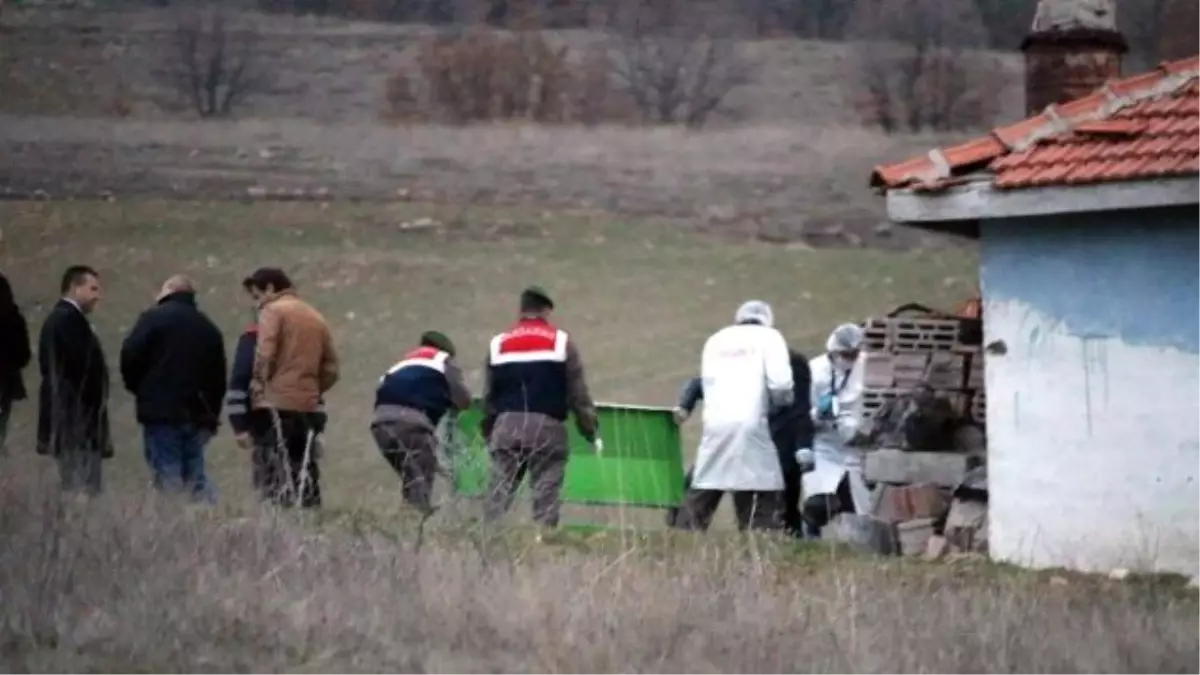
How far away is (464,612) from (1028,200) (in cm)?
416

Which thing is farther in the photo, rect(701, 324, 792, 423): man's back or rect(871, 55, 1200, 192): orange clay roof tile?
rect(701, 324, 792, 423): man's back

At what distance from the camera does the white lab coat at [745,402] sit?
36.7 ft

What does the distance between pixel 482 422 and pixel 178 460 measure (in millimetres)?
1736

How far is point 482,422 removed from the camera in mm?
11320

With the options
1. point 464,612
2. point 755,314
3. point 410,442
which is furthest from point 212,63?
point 464,612

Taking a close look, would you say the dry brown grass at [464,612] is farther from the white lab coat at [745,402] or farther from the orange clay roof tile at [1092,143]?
the white lab coat at [745,402]

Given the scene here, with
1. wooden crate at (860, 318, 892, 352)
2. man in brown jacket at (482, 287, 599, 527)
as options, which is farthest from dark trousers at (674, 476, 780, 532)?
wooden crate at (860, 318, 892, 352)

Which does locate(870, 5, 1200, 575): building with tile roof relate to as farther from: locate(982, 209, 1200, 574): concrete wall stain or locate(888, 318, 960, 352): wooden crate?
locate(888, 318, 960, 352): wooden crate

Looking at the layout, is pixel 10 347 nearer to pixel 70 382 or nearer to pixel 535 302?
pixel 70 382

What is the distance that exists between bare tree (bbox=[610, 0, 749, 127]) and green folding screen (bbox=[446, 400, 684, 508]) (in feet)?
35.4

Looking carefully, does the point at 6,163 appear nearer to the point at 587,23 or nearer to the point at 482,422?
the point at 587,23

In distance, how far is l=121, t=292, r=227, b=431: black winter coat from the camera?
428 inches

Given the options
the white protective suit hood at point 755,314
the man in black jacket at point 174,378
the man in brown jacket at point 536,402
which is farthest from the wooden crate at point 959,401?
the man in black jacket at point 174,378

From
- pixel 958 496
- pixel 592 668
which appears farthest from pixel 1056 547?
Result: pixel 592 668
